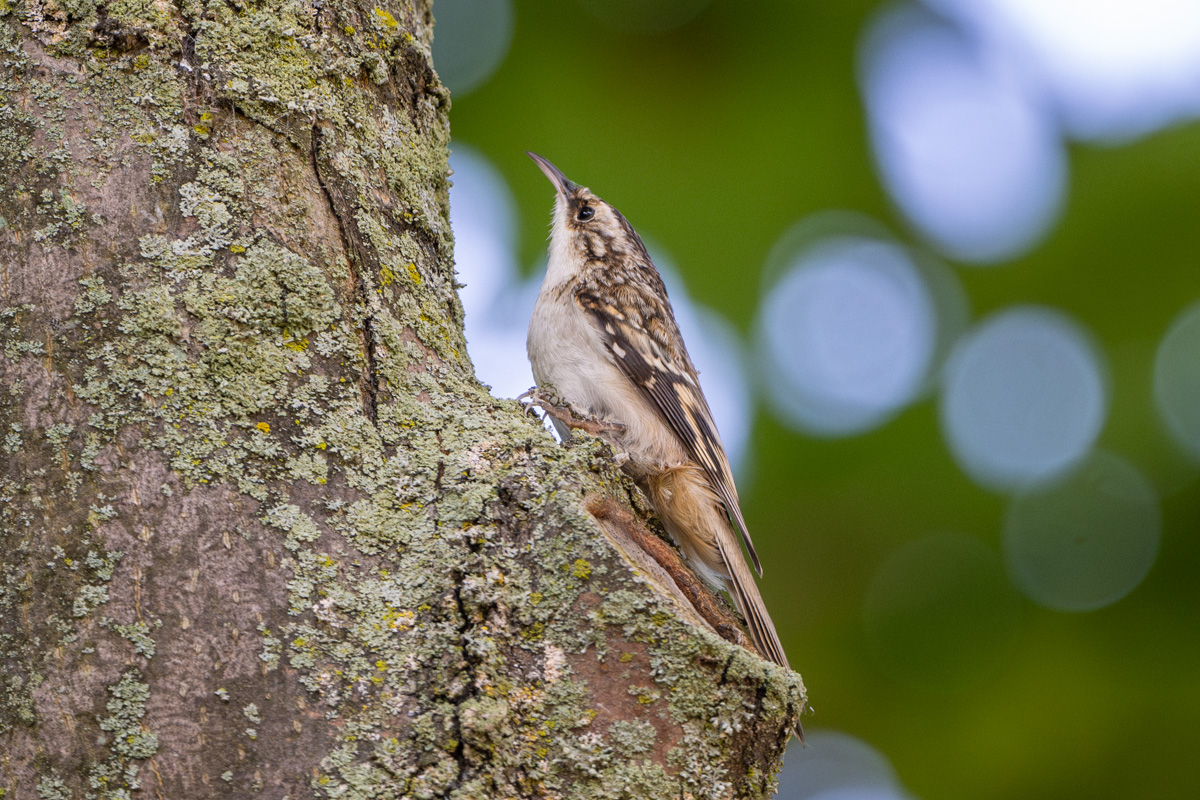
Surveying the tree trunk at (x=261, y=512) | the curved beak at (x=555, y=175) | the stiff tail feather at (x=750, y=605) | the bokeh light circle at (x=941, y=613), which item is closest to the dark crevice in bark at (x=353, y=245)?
the tree trunk at (x=261, y=512)

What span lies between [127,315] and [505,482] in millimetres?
637

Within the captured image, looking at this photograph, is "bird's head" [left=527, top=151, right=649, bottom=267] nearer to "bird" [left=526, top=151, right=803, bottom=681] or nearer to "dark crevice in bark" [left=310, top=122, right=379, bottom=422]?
"bird" [left=526, top=151, right=803, bottom=681]

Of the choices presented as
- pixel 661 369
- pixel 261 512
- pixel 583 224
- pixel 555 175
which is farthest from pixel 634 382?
pixel 261 512

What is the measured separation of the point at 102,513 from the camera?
1330 millimetres

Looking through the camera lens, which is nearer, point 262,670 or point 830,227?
point 262,670

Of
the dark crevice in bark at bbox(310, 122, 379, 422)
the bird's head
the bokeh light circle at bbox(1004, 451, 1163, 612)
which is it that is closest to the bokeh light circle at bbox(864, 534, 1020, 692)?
the bokeh light circle at bbox(1004, 451, 1163, 612)

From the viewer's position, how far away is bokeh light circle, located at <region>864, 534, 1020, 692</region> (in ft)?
10.9

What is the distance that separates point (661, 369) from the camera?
3234 millimetres

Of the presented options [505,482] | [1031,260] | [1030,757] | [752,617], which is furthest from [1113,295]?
[505,482]

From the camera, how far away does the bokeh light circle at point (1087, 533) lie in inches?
127

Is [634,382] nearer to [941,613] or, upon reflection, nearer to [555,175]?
[555,175]

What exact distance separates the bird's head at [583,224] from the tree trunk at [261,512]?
5.42ft

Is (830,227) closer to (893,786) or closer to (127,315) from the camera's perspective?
(893,786)

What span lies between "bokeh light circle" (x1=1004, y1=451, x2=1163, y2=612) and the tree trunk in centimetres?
201
